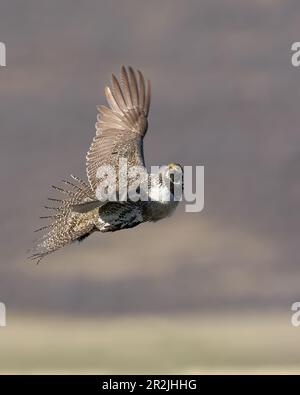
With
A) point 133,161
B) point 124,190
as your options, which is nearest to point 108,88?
point 133,161

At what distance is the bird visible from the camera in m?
16.2

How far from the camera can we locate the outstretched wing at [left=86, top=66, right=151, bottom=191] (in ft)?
57.8

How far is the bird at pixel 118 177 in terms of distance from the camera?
1619 cm

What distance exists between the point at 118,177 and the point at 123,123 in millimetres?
1571

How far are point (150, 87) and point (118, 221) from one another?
9.73 ft

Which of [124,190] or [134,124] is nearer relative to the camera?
[124,190]

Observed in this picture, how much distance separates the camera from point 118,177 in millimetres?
16938

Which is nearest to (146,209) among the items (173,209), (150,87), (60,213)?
(173,209)

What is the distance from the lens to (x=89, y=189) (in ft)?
55.3

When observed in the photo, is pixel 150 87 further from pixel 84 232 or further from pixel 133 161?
pixel 84 232

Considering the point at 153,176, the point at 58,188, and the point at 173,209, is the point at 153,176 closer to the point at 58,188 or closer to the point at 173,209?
the point at 173,209

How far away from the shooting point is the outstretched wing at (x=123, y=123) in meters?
17.6

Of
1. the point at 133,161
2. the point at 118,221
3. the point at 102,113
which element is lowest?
the point at 118,221

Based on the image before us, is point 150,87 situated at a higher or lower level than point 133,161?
higher
